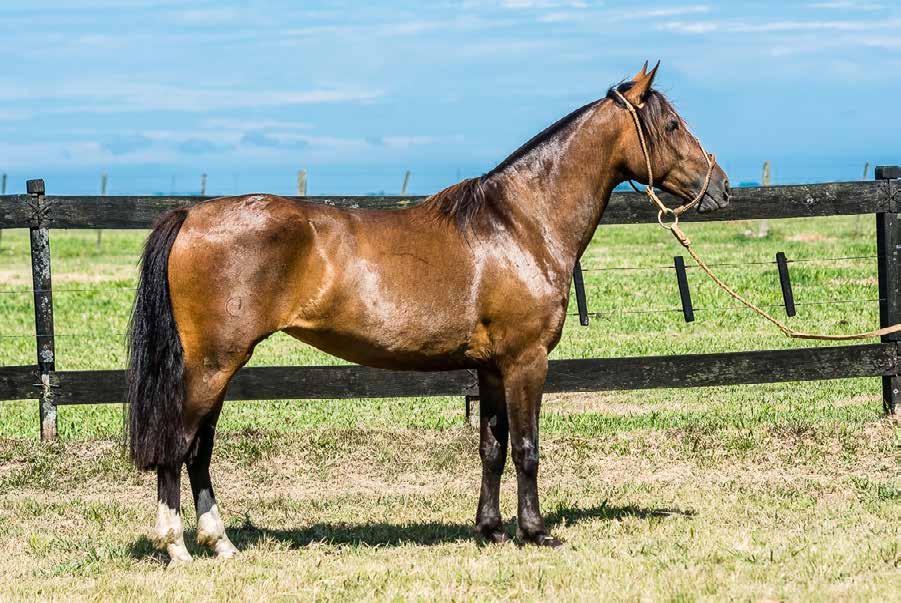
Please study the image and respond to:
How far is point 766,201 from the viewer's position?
863 cm

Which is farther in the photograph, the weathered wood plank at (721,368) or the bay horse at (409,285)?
the weathered wood plank at (721,368)

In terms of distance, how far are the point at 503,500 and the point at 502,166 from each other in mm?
2236

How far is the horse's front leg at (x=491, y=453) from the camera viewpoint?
19.9 ft

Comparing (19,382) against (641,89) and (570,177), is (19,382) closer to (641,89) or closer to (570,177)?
(570,177)

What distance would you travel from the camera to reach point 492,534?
6.08 m

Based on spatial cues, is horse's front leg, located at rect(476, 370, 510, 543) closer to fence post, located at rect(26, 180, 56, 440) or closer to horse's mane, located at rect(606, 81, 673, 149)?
horse's mane, located at rect(606, 81, 673, 149)

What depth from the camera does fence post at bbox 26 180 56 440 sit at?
8.04m

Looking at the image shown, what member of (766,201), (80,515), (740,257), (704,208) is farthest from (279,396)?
(740,257)

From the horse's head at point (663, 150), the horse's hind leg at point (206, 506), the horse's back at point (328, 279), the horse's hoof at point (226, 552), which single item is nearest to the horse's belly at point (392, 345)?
the horse's back at point (328, 279)

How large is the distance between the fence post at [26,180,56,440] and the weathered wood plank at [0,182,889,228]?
0.23ft

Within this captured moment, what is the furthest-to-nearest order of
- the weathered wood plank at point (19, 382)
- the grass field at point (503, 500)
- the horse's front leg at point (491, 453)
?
the weathered wood plank at point (19, 382) → the horse's front leg at point (491, 453) → the grass field at point (503, 500)

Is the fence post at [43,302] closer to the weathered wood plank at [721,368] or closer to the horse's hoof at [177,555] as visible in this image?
the horse's hoof at [177,555]

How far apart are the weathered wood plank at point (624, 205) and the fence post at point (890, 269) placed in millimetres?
93

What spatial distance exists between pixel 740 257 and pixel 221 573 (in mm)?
15609
